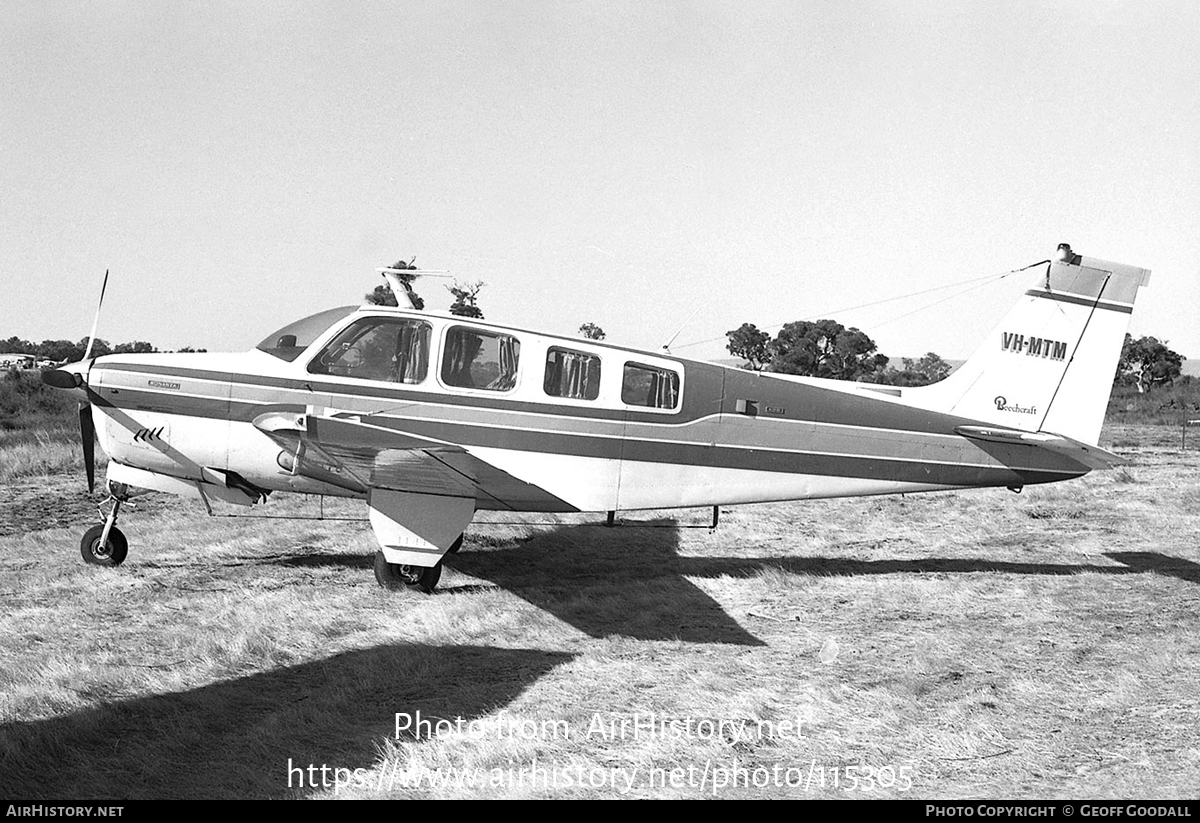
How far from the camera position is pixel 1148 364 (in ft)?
155

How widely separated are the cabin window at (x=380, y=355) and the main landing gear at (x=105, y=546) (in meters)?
2.56

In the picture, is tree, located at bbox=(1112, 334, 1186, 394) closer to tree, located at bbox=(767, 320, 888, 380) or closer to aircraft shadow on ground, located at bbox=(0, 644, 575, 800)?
tree, located at bbox=(767, 320, 888, 380)

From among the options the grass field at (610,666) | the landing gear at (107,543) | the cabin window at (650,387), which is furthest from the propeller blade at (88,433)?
A: the cabin window at (650,387)

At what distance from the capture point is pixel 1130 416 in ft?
94.5

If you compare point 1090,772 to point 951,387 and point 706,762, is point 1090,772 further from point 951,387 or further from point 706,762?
point 951,387

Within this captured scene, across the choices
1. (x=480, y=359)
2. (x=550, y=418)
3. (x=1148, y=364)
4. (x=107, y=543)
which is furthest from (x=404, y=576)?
(x=1148, y=364)

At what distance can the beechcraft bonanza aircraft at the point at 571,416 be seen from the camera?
26.8 ft

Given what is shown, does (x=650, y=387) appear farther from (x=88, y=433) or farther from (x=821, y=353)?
(x=821, y=353)

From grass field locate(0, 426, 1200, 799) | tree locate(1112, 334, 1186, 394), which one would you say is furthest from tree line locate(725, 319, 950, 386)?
grass field locate(0, 426, 1200, 799)

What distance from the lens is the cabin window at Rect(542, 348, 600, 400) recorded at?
27.2ft

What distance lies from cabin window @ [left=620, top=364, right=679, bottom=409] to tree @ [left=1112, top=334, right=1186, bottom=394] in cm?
4384

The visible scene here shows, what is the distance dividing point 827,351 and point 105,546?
3269 centimetres

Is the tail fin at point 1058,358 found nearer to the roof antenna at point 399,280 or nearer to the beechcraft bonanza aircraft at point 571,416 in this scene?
the beechcraft bonanza aircraft at point 571,416

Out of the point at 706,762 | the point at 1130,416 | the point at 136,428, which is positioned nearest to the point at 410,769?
the point at 706,762
